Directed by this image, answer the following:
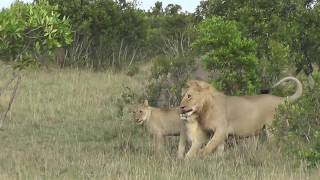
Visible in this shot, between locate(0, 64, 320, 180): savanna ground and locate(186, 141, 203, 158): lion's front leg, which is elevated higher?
locate(186, 141, 203, 158): lion's front leg

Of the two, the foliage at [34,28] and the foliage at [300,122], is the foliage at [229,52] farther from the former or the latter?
the foliage at [34,28]

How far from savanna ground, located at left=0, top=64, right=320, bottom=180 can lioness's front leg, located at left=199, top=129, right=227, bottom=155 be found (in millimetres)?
123

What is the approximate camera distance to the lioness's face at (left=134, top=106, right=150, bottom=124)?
394 inches

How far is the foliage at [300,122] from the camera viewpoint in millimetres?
8641

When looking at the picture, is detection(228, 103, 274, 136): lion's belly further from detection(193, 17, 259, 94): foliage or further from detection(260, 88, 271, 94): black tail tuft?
detection(260, 88, 271, 94): black tail tuft

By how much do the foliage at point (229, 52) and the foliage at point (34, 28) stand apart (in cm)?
248

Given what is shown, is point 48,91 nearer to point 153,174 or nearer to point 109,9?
point 109,9

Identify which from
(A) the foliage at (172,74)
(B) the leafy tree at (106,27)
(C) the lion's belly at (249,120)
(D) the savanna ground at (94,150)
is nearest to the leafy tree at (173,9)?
(B) the leafy tree at (106,27)

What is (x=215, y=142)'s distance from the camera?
8.51m

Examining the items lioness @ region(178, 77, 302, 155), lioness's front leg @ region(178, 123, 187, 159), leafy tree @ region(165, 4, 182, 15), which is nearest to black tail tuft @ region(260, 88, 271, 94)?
lioness @ region(178, 77, 302, 155)

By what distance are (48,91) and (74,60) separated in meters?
6.16

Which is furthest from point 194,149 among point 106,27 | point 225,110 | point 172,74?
point 106,27

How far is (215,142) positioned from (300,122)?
1266mm

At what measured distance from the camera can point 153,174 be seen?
7266mm
